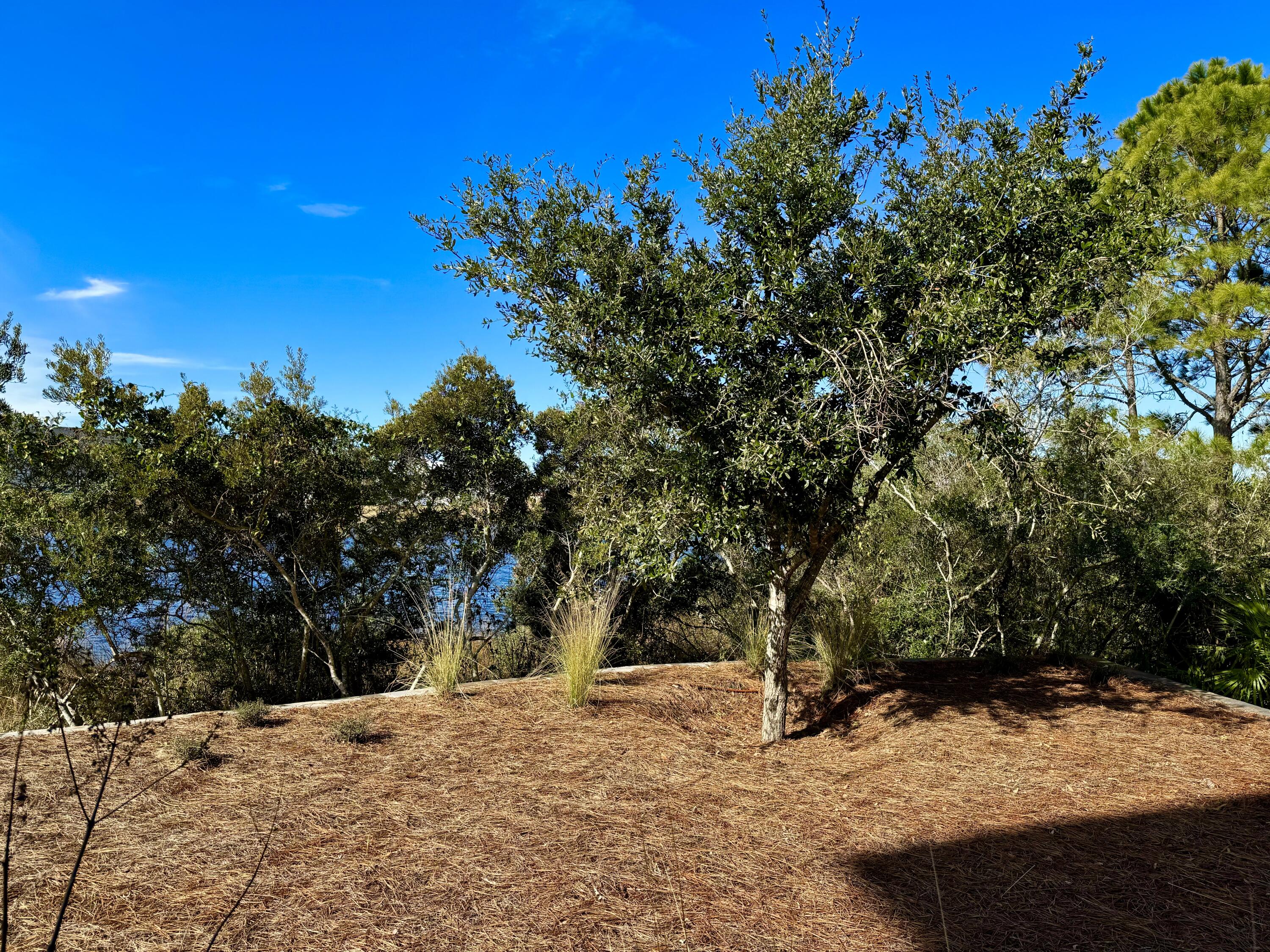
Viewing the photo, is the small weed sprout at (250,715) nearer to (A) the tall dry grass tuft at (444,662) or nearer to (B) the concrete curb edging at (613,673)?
(B) the concrete curb edging at (613,673)

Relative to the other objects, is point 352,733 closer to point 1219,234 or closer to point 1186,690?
point 1186,690

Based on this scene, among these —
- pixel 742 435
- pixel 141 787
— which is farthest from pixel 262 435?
pixel 742 435

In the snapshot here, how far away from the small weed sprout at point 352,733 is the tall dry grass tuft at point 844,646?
135 inches

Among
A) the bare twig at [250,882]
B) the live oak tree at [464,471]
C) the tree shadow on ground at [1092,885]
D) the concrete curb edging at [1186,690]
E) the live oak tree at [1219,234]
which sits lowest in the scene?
the tree shadow on ground at [1092,885]

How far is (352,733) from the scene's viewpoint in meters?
4.84

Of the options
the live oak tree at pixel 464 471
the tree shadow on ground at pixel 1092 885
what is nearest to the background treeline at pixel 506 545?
the live oak tree at pixel 464 471

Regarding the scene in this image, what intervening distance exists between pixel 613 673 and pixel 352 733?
2318 millimetres

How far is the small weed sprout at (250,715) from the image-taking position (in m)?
5.11

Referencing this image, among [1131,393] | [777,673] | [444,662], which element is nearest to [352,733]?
[444,662]

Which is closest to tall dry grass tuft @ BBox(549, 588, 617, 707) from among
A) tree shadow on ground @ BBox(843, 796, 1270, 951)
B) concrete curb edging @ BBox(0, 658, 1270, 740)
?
concrete curb edging @ BBox(0, 658, 1270, 740)

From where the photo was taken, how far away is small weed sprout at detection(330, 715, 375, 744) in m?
4.83

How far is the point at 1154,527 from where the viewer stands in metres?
6.91

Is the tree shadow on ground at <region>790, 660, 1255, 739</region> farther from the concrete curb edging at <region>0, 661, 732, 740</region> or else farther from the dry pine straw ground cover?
the concrete curb edging at <region>0, 661, 732, 740</region>

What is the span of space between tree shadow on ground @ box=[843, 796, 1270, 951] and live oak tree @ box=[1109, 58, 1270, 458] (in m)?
9.54
